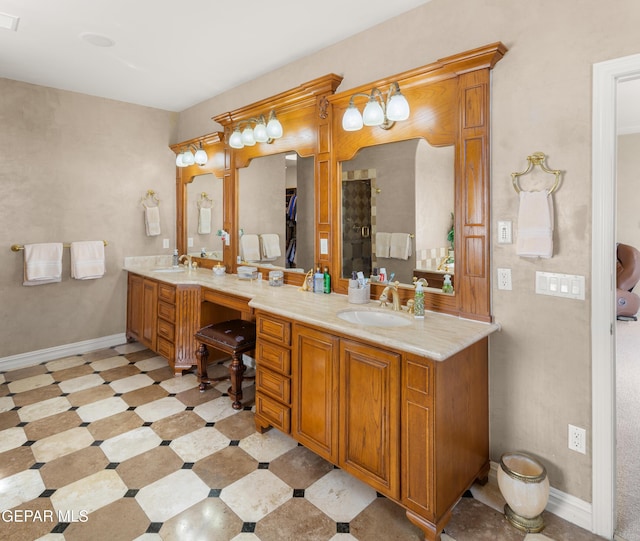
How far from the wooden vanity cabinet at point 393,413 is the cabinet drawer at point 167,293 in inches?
61.2

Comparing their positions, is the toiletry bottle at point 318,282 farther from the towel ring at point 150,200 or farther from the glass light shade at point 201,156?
the towel ring at point 150,200

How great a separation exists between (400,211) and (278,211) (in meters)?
1.27

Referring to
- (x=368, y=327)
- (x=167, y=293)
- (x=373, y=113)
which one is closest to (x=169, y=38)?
(x=373, y=113)

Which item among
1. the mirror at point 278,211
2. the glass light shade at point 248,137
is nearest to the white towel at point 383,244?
the mirror at point 278,211

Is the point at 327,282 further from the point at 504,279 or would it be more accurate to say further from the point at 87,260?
the point at 87,260

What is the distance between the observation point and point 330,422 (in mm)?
2062

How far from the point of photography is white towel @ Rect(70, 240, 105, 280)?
3963 mm

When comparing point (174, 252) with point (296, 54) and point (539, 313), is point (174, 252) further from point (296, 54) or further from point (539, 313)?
point (539, 313)

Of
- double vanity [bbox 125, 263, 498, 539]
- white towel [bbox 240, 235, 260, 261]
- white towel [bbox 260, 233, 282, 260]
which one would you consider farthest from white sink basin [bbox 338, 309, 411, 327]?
white towel [bbox 240, 235, 260, 261]

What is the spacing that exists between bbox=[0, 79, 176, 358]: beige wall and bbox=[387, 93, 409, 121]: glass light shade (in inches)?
130

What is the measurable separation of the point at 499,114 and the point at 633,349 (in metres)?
3.76

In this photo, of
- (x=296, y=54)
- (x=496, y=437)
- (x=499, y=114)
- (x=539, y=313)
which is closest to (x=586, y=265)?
(x=539, y=313)

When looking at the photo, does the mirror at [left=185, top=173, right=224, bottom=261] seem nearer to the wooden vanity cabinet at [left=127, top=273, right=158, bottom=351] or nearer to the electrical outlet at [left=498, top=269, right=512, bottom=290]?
the wooden vanity cabinet at [left=127, top=273, right=158, bottom=351]

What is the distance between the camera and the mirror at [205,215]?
13.5 feet
